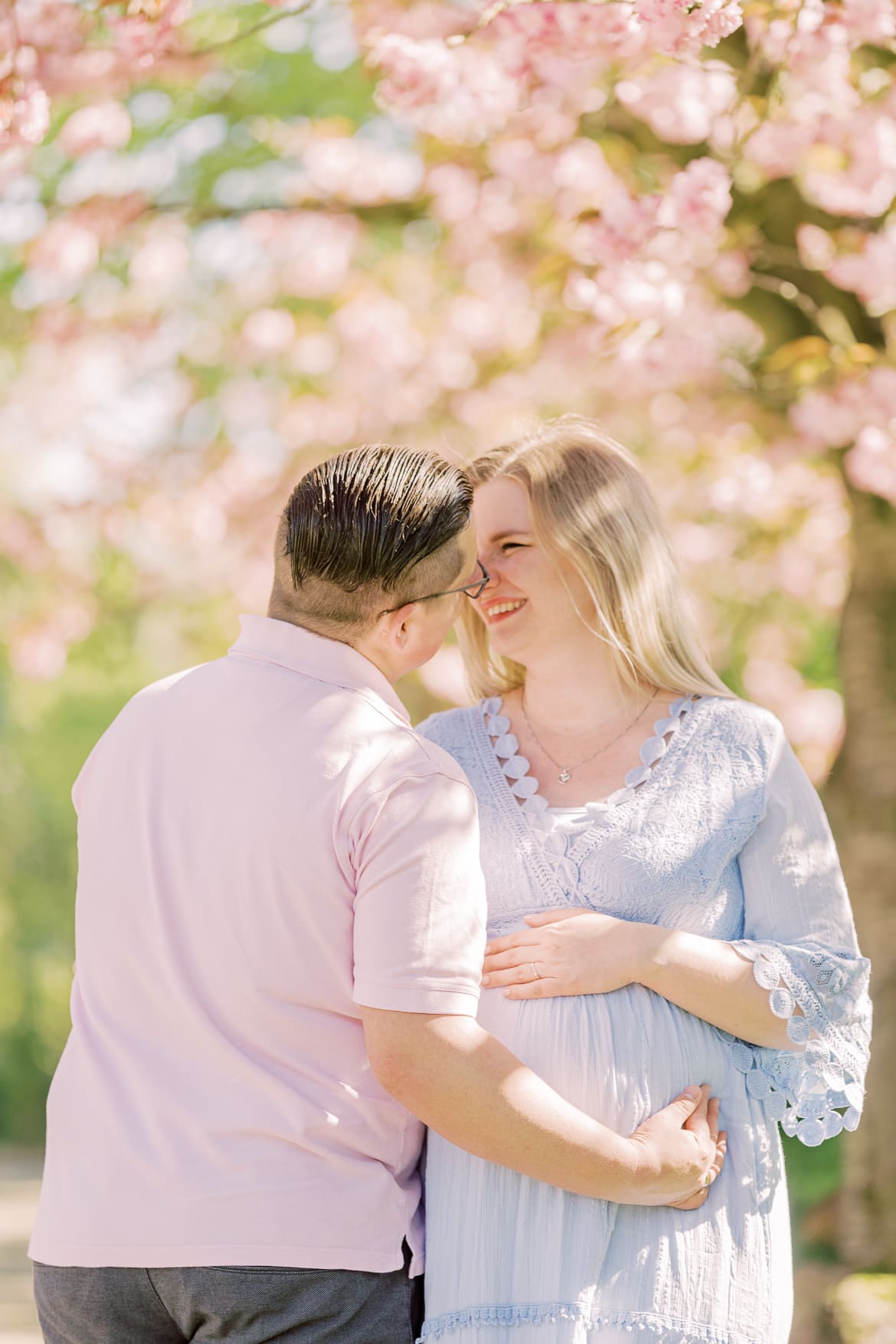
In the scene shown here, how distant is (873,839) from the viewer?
4504 millimetres

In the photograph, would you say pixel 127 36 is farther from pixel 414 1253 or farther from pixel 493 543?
pixel 414 1253

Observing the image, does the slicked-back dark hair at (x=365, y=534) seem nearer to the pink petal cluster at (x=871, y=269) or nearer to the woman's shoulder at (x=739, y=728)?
the woman's shoulder at (x=739, y=728)

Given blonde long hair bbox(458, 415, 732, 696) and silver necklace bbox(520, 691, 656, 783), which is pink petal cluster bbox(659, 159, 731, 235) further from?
silver necklace bbox(520, 691, 656, 783)

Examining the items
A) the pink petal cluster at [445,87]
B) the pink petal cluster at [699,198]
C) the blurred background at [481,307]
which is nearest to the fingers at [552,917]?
the blurred background at [481,307]

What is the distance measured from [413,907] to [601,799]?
2.36ft

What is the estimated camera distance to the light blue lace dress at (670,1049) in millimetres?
1862

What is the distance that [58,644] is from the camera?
7742 mm

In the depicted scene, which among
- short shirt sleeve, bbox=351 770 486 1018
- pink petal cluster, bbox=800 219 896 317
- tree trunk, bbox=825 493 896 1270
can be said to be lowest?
tree trunk, bbox=825 493 896 1270

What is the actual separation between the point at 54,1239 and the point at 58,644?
21.0 feet

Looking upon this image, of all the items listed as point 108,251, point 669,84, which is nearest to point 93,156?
point 108,251

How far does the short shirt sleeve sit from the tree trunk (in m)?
3.22

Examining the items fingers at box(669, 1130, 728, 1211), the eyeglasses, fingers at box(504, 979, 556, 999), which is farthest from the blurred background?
fingers at box(669, 1130, 728, 1211)

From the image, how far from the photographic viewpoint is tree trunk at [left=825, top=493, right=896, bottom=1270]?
4.51 metres

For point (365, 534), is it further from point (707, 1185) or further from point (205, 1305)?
point (707, 1185)
